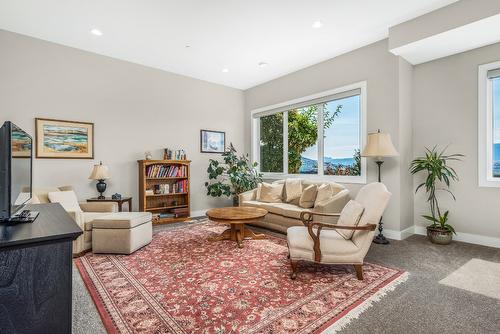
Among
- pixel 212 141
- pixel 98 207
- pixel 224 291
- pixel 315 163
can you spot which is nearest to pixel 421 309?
pixel 224 291

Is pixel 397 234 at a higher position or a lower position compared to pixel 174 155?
lower

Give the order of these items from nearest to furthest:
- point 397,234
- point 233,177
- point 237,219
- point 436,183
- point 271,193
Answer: point 237,219, point 397,234, point 436,183, point 271,193, point 233,177

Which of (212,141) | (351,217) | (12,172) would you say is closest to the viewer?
(12,172)

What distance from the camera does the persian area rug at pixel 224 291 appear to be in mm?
1896

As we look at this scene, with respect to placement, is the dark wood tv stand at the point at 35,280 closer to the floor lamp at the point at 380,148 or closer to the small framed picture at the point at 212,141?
the floor lamp at the point at 380,148

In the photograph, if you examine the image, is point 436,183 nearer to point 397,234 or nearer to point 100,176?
point 397,234

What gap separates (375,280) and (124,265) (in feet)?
8.92

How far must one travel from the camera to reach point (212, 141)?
20.7 feet

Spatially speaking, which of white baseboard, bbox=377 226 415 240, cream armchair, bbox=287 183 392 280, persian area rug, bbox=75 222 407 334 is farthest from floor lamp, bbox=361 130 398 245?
cream armchair, bbox=287 183 392 280

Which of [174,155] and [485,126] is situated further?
[174,155]

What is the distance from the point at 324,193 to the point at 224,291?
248 centimetres

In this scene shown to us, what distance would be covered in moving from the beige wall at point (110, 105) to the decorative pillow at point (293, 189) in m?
2.14

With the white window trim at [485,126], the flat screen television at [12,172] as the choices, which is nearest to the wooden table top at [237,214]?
the flat screen television at [12,172]

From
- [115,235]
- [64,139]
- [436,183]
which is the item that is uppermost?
[64,139]
